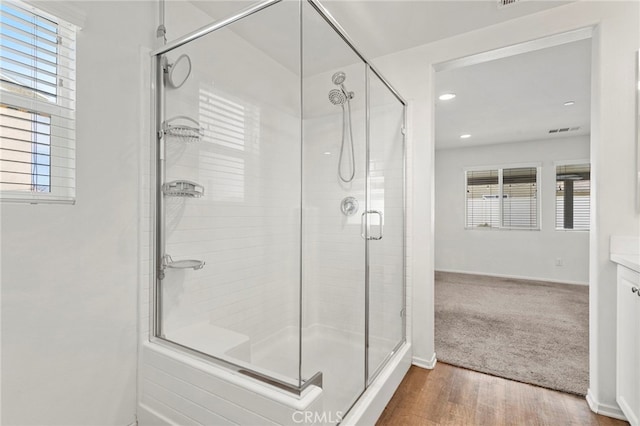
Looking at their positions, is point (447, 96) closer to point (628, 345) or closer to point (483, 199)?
point (628, 345)

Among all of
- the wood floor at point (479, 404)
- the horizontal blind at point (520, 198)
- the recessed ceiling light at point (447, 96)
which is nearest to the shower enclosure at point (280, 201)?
the wood floor at point (479, 404)

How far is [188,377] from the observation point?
1.49m

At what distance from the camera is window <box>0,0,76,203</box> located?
→ 1.26 m

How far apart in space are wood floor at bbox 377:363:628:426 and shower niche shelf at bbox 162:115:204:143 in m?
2.00

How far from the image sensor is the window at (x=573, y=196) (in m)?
5.24

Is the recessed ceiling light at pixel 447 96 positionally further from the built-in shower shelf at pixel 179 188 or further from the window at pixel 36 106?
the window at pixel 36 106

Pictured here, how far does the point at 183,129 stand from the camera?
1731 mm

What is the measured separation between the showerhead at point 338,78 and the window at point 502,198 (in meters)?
4.89

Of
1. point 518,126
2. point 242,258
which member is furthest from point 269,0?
point 518,126

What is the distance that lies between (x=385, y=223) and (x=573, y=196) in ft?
16.1

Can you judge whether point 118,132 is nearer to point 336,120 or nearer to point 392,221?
point 336,120

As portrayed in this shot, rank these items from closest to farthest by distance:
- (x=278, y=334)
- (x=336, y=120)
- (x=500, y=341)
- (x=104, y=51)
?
(x=104, y=51) < (x=278, y=334) < (x=336, y=120) < (x=500, y=341)

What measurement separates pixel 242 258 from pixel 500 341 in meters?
2.49

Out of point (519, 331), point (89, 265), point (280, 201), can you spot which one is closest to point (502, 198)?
point (519, 331)
